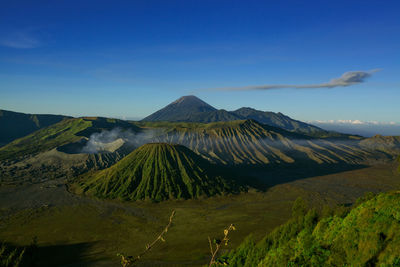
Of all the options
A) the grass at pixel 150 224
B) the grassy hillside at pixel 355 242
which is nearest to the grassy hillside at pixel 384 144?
the grass at pixel 150 224

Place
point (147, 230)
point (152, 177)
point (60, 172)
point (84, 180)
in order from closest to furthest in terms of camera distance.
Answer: point (147, 230)
point (152, 177)
point (84, 180)
point (60, 172)

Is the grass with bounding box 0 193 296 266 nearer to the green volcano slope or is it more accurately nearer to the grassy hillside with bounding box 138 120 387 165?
the green volcano slope

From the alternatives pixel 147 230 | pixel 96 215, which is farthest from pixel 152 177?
pixel 147 230

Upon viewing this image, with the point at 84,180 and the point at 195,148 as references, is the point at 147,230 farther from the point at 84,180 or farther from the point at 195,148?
the point at 195,148

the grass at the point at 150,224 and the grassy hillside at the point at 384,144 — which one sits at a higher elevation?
the grassy hillside at the point at 384,144

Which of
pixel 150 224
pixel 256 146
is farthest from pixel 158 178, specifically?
pixel 256 146

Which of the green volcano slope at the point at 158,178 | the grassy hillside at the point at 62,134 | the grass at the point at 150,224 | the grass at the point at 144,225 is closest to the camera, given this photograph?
the grass at the point at 150,224

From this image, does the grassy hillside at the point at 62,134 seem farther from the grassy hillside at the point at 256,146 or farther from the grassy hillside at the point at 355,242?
the grassy hillside at the point at 355,242

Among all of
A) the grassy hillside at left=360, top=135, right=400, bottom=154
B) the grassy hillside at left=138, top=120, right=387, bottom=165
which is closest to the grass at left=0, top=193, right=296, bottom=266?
the grassy hillside at left=138, top=120, right=387, bottom=165

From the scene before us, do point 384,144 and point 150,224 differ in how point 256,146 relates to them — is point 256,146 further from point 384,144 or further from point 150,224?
point 150,224
